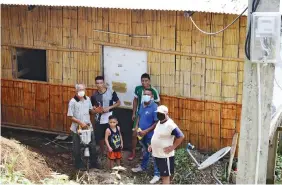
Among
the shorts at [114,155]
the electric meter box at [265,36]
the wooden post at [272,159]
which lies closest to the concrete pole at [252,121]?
the electric meter box at [265,36]

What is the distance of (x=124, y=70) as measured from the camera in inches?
Result: 420

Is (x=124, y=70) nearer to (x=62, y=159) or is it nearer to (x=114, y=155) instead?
(x=114, y=155)

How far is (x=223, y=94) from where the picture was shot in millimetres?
9891

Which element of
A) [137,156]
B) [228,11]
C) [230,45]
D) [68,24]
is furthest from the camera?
[68,24]

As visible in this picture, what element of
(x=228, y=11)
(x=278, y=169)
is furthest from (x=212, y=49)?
(x=278, y=169)

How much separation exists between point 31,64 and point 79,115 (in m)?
3.30

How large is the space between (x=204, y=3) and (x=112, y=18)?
6.83 ft

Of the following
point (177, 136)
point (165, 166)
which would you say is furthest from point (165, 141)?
point (165, 166)

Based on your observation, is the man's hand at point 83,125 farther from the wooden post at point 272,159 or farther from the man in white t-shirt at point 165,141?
the wooden post at point 272,159

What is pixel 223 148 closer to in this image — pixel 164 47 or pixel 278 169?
pixel 278 169

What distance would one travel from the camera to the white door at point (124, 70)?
10.5 metres

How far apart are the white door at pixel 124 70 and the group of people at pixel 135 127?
0.33m

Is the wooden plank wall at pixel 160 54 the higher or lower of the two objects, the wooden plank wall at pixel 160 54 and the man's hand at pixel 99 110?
the higher

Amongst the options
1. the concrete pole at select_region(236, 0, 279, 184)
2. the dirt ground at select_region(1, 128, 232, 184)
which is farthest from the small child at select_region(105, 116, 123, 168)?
the concrete pole at select_region(236, 0, 279, 184)
